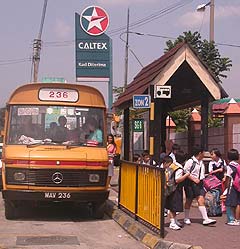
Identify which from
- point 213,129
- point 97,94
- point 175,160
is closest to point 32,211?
point 97,94

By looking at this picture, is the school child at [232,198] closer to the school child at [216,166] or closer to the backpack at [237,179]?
the backpack at [237,179]

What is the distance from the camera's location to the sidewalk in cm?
816

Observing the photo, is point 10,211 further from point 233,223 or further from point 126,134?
point 126,134

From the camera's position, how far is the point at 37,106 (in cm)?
1177

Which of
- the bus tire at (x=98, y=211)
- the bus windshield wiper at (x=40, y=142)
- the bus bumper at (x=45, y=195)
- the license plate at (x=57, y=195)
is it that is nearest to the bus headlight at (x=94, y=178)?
the bus bumper at (x=45, y=195)

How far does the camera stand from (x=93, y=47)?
24891 millimetres

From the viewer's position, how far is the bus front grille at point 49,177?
10.8 m

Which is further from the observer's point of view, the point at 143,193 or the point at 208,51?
the point at 208,51

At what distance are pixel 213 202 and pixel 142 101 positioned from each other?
278cm

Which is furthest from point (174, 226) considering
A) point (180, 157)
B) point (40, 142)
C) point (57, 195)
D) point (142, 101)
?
point (142, 101)

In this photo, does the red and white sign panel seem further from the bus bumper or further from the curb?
the curb

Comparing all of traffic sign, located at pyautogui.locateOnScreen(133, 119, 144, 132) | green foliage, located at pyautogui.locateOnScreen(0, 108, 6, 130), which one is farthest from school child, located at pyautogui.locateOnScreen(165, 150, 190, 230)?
traffic sign, located at pyautogui.locateOnScreen(133, 119, 144, 132)

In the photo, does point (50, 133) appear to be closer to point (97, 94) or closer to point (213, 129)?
point (97, 94)

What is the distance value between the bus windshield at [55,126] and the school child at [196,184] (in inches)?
96.0
